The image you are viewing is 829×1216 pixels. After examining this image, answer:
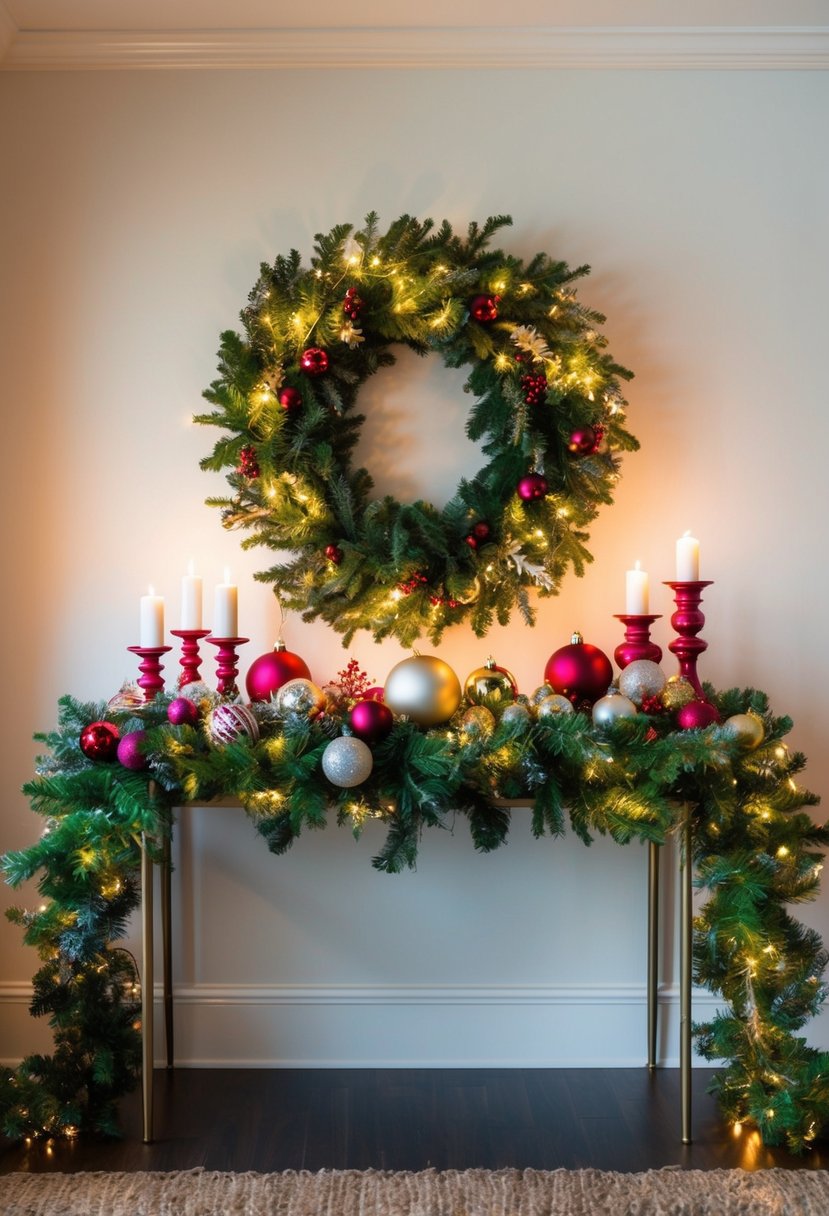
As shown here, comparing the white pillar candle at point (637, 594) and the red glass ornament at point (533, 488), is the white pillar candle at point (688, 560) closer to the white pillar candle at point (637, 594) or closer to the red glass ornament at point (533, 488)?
the white pillar candle at point (637, 594)

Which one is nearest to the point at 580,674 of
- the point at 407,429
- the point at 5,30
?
the point at 407,429

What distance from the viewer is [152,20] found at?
253 centimetres

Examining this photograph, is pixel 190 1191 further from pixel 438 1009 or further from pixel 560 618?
pixel 560 618

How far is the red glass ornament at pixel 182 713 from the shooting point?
7.14 ft

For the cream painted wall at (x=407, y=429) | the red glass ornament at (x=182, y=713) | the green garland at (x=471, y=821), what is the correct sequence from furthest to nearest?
the cream painted wall at (x=407, y=429) → the red glass ornament at (x=182, y=713) → the green garland at (x=471, y=821)

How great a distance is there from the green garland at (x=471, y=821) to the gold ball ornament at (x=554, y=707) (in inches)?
2.3

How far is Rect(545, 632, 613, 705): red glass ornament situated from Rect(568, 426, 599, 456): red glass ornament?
472mm

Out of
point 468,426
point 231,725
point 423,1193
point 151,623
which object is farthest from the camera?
point 468,426

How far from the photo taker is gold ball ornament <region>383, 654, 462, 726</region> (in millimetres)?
2252

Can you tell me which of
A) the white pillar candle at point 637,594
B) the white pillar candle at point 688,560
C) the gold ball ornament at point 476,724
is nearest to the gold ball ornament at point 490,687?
the gold ball ornament at point 476,724

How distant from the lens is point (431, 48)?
2.59 metres

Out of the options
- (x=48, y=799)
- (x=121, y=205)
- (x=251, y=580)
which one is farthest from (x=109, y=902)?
(x=121, y=205)

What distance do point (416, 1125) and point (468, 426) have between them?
5.36ft

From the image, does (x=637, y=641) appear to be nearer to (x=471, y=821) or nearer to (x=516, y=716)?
(x=516, y=716)
